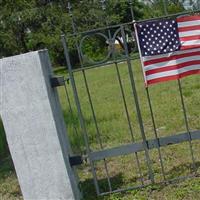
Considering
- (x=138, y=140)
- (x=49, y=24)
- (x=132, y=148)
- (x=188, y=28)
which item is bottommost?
(x=138, y=140)

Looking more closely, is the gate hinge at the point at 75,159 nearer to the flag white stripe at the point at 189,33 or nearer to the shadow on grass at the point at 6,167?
the flag white stripe at the point at 189,33

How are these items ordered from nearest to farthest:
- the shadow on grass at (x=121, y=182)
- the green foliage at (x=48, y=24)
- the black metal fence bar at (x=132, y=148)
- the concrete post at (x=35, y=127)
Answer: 1. the concrete post at (x=35, y=127)
2. the black metal fence bar at (x=132, y=148)
3. the shadow on grass at (x=121, y=182)
4. the green foliage at (x=48, y=24)

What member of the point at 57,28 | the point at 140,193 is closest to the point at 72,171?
the point at 140,193

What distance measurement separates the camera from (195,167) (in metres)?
4.55

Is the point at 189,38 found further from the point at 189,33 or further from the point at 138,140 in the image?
the point at 138,140

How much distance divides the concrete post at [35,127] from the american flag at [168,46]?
0.97m

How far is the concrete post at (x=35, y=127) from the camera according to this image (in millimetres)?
3826

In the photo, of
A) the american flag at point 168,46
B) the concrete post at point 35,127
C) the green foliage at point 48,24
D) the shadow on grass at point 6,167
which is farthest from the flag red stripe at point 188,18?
the green foliage at point 48,24

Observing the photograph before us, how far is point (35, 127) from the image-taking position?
394 centimetres

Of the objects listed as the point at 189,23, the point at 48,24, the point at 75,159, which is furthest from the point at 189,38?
the point at 48,24

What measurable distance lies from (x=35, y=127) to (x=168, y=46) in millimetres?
1509

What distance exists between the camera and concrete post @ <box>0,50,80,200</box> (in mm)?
3826

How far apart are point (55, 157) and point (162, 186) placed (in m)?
1.19

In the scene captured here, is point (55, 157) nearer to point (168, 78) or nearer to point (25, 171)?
point (25, 171)
